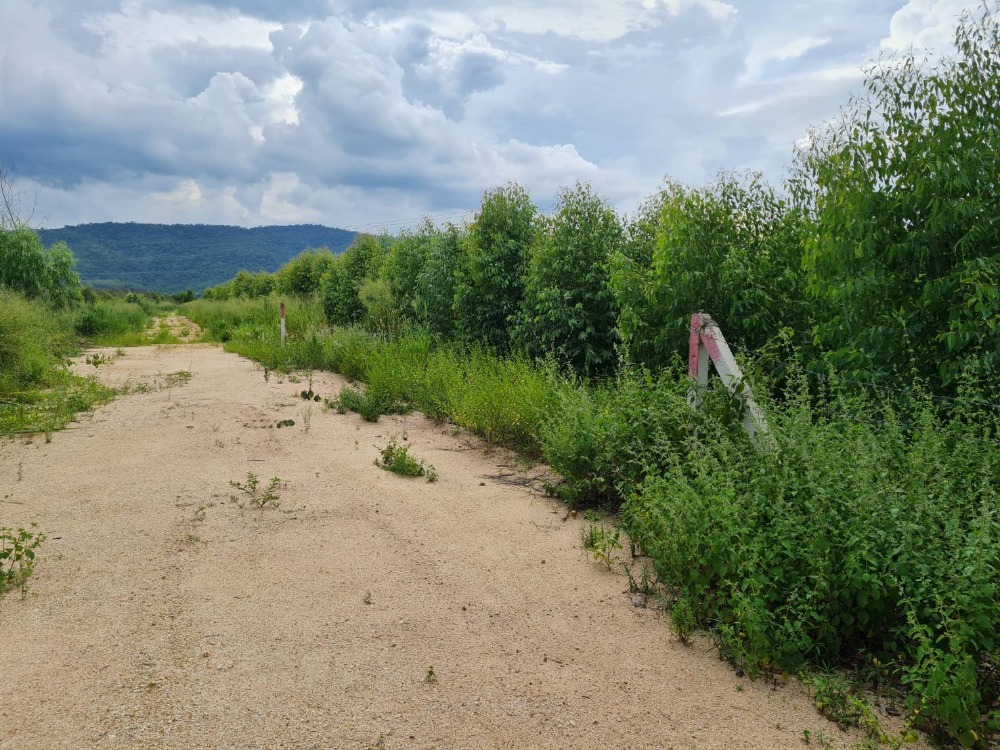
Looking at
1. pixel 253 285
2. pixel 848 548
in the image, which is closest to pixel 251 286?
pixel 253 285

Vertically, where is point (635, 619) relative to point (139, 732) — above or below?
above

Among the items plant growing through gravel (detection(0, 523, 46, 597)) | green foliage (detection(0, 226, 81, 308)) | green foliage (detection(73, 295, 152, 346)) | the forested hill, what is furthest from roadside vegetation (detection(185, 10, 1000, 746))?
the forested hill

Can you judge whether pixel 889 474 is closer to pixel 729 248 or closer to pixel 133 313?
pixel 729 248

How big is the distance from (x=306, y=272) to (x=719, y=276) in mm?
28269

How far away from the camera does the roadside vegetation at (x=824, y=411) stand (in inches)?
124

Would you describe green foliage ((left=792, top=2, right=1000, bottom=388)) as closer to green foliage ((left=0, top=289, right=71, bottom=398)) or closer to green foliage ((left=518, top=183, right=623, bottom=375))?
green foliage ((left=518, top=183, right=623, bottom=375))

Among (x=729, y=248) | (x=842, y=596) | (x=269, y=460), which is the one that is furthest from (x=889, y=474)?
(x=269, y=460)

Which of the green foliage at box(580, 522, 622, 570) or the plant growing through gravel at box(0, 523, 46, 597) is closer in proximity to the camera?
the plant growing through gravel at box(0, 523, 46, 597)

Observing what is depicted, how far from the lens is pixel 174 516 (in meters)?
5.50

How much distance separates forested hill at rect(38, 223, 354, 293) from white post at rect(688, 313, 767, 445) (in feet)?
430

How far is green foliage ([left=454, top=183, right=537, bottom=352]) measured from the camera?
1281cm

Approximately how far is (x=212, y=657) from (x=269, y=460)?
4.14 metres

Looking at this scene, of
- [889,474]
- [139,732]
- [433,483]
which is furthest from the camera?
[433,483]

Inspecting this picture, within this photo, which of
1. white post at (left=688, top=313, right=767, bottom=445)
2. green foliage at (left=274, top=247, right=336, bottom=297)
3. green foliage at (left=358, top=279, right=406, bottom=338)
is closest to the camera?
white post at (left=688, top=313, right=767, bottom=445)
